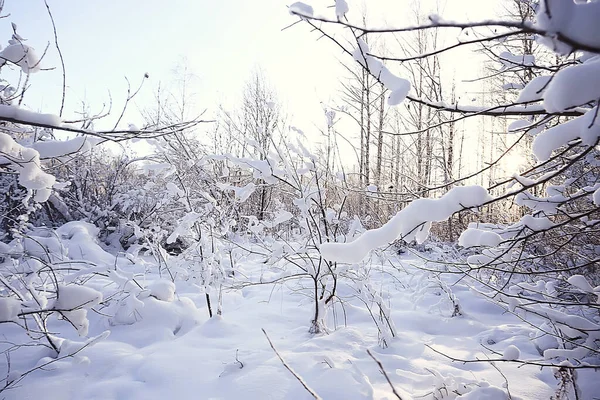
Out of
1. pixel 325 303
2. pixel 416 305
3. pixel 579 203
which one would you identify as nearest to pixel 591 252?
pixel 579 203

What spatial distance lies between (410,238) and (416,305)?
3.27 meters

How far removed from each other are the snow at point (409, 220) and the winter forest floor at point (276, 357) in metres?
0.81

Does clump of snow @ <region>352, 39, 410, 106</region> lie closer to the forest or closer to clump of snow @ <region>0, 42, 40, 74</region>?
the forest

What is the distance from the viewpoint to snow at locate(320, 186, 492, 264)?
1012 mm

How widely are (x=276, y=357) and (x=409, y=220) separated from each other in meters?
1.78

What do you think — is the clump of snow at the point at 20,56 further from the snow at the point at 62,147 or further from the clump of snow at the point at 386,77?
the clump of snow at the point at 386,77

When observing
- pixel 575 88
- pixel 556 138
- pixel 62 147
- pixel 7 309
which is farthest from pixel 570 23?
pixel 7 309

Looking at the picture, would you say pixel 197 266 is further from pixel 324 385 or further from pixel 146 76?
pixel 146 76

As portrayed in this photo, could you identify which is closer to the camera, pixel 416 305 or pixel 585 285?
pixel 585 285

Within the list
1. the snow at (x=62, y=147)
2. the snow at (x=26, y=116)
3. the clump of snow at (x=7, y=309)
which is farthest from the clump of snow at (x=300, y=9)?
the clump of snow at (x=7, y=309)

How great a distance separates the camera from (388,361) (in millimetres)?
2439

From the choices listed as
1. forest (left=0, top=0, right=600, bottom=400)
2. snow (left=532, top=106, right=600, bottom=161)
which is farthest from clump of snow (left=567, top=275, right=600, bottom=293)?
snow (left=532, top=106, right=600, bottom=161)

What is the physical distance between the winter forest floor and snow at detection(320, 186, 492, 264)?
81 cm

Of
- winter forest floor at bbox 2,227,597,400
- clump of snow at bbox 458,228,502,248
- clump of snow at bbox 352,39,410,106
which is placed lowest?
winter forest floor at bbox 2,227,597,400
